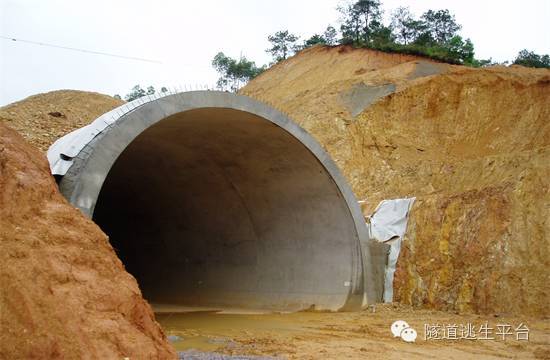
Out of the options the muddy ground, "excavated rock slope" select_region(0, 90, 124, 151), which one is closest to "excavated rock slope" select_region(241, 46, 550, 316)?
the muddy ground

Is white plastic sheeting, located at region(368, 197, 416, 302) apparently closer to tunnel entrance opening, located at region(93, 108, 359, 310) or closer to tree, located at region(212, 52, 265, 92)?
tunnel entrance opening, located at region(93, 108, 359, 310)

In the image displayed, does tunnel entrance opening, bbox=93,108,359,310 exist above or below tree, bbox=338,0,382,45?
below

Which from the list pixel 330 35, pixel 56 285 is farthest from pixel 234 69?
pixel 56 285

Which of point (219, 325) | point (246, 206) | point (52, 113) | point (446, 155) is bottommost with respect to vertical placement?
point (219, 325)

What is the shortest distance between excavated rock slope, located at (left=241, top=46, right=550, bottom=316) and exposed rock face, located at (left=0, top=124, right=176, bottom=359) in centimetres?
767

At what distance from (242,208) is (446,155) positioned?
36.8 feet

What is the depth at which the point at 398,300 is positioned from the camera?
38.4ft

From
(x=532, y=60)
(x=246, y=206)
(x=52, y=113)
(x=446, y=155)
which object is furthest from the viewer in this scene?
(x=532, y=60)

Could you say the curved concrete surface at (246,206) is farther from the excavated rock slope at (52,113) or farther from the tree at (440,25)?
the tree at (440,25)

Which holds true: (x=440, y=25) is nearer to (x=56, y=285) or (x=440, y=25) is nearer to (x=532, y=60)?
(x=532, y=60)

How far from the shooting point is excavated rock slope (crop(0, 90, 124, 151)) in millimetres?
13338

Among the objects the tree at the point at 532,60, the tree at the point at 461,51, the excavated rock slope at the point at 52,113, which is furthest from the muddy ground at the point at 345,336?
the tree at the point at 532,60

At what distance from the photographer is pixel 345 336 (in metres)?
8.05

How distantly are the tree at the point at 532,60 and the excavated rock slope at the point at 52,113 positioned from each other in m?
25.1
